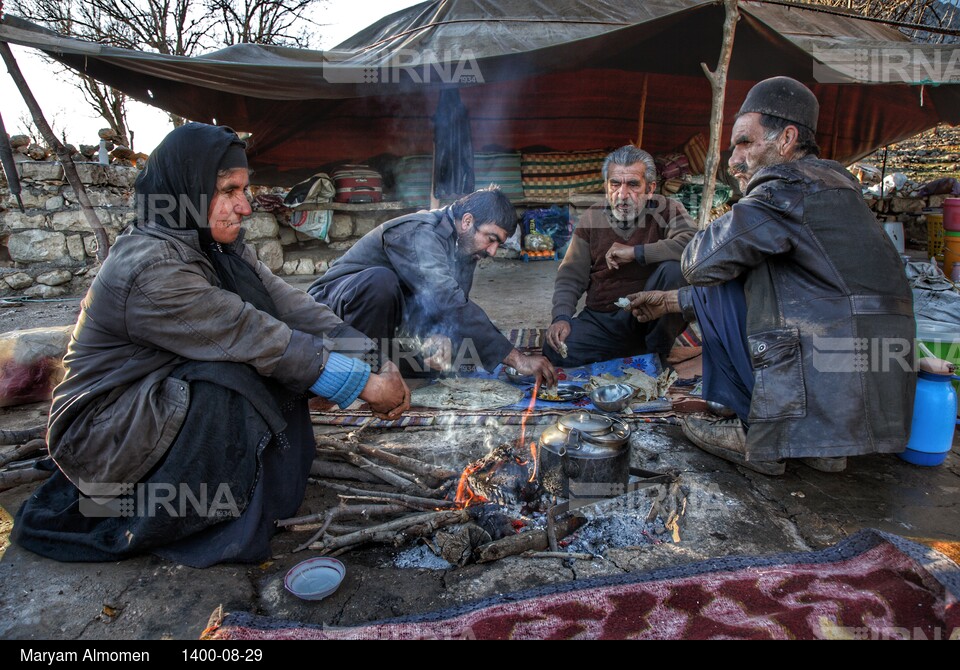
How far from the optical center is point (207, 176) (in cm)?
201

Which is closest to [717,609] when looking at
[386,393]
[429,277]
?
[386,393]

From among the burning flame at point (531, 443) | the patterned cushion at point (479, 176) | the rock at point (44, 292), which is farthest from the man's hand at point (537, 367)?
the rock at point (44, 292)

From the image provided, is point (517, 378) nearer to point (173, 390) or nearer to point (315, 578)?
point (315, 578)

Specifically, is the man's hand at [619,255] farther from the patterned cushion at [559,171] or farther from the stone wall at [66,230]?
the stone wall at [66,230]

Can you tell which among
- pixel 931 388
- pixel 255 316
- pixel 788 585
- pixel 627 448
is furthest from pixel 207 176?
pixel 931 388

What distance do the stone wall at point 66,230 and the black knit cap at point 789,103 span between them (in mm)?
6624

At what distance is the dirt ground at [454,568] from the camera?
175 centimetres

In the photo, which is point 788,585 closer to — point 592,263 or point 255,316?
point 255,316

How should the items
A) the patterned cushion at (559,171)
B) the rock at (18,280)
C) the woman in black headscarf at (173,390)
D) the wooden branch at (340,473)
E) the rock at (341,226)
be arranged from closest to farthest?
the woman in black headscarf at (173,390), the wooden branch at (340,473), the rock at (18,280), the patterned cushion at (559,171), the rock at (341,226)

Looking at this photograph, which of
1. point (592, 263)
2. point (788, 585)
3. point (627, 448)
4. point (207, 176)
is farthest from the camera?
point (592, 263)

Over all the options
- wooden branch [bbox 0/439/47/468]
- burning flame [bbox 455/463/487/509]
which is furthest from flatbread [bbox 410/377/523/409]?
wooden branch [bbox 0/439/47/468]

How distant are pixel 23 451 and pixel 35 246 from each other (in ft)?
22.8

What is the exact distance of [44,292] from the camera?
786 cm
